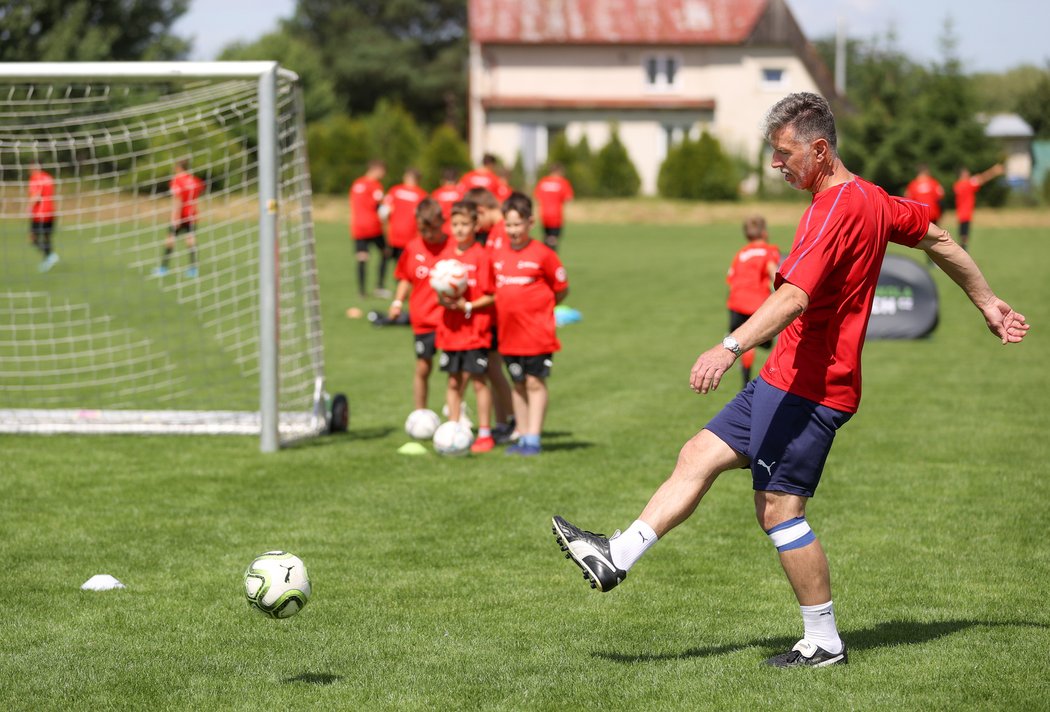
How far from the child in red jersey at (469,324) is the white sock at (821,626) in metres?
4.89

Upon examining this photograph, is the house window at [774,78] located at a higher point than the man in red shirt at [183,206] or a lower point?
higher

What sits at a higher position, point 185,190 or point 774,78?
point 774,78

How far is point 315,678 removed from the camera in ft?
15.6

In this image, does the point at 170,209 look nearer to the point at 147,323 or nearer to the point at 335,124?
the point at 147,323

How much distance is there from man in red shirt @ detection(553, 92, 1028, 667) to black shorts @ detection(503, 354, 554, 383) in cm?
429

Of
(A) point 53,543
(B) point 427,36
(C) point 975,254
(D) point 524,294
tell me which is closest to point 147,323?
(D) point 524,294

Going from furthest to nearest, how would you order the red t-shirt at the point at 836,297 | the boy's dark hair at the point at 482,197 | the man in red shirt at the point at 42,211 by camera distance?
1. the man in red shirt at the point at 42,211
2. the boy's dark hair at the point at 482,197
3. the red t-shirt at the point at 836,297

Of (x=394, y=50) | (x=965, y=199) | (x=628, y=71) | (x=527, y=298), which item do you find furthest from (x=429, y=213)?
(x=394, y=50)

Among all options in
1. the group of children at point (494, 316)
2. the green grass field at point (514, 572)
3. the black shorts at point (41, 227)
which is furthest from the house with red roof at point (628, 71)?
the group of children at point (494, 316)

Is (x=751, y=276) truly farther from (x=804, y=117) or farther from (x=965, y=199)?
(x=965, y=199)

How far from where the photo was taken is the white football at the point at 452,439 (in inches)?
358

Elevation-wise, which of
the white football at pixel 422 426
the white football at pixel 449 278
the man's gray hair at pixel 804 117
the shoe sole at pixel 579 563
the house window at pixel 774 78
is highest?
the house window at pixel 774 78

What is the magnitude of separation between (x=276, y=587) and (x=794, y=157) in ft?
8.18

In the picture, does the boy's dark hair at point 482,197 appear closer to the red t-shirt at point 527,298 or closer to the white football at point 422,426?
the red t-shirt at point 527,298
